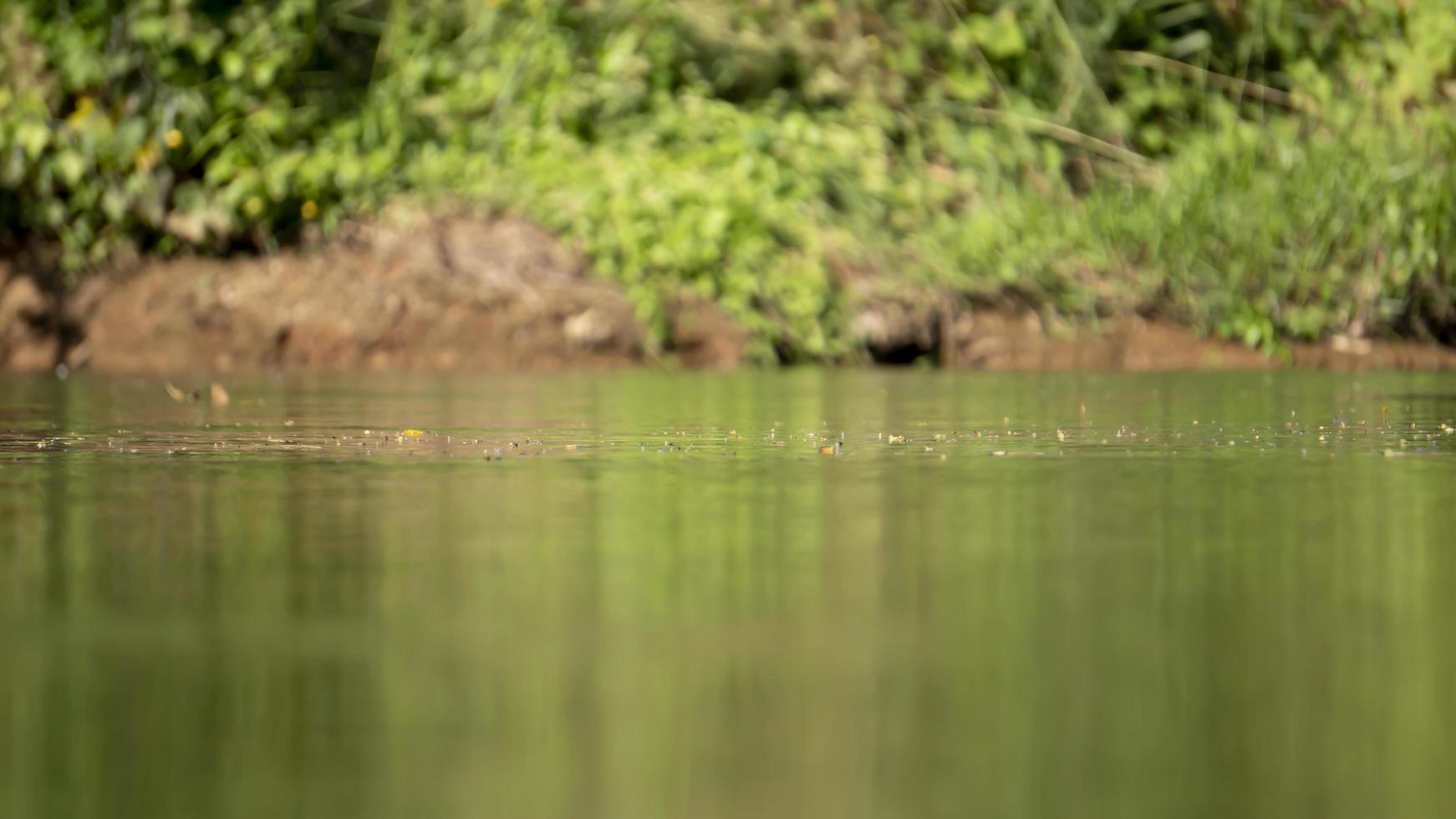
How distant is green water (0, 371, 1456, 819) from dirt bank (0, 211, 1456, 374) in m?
6.19

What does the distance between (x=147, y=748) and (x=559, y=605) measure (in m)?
0.85

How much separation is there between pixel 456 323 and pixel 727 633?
920 centimetres

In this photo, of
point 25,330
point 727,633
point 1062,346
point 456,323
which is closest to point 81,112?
point 25,330

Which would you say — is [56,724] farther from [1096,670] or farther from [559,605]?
[1096,670]

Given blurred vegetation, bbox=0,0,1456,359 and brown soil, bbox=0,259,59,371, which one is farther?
blurred vegetation, bbox=0,0,1456,359

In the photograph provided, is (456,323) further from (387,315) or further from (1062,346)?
(1062,346)

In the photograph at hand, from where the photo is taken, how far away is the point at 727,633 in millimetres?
2471

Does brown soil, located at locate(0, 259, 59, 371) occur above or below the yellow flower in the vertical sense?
below

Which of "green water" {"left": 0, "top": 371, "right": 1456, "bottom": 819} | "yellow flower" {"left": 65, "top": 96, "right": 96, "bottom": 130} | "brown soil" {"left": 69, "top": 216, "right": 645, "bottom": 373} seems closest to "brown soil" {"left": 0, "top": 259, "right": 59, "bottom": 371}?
"brown soil" {"left": 69, "top": 216, "right": 645, "bottom": 373}

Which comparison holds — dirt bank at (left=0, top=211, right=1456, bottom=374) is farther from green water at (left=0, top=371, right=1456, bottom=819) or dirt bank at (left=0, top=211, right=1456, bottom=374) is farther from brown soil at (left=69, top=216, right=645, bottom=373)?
green water at (left=0, top=371, right=1456, bottom=819)

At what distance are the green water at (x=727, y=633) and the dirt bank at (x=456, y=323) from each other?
20.3 feet

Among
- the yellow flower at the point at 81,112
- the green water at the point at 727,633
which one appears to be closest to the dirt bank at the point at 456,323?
the yellow flower at the point at 81,112

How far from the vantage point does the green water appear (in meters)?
1.76

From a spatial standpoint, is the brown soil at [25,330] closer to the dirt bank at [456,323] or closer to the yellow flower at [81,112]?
the dirt bank at [456,323]
